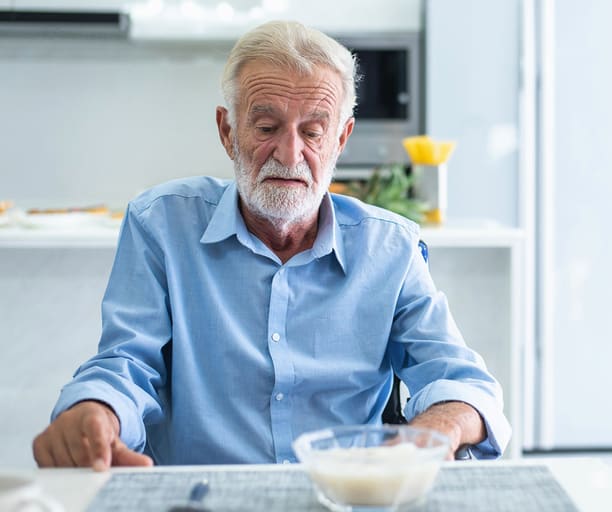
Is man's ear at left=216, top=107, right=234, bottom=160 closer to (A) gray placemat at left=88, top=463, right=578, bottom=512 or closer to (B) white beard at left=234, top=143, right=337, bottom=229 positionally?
(B) white beard at left=234, top=143, right=337, bottom=229

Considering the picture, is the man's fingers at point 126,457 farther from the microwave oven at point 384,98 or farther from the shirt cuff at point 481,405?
the microwave oven at point 384,98

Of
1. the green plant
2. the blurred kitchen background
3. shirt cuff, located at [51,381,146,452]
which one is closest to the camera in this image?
shirt cuff, located at [51,381,146,452]

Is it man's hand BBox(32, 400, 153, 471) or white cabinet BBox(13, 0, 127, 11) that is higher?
white cabinet BBox(13, 0, 127, 11)

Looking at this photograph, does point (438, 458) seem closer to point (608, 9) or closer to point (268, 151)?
point (268, 151)

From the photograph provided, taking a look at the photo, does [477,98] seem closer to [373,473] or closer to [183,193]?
[183,193]

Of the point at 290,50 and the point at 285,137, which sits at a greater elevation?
the point at 290,50

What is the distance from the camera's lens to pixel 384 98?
414 centimetres

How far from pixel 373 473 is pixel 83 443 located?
18.1 inches

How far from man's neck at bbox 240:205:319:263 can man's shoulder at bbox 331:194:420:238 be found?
2.1 inches

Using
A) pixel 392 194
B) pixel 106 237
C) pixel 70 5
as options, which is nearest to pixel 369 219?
pixel 106 237

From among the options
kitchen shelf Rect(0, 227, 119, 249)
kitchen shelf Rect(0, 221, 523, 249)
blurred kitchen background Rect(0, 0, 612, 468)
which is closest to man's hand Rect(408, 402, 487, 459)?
kitchen shelf Rect(0, 221, 523, 249)

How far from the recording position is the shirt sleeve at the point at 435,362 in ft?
4.32

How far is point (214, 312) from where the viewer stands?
1.49 metres

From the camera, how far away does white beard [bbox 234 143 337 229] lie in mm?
1498
